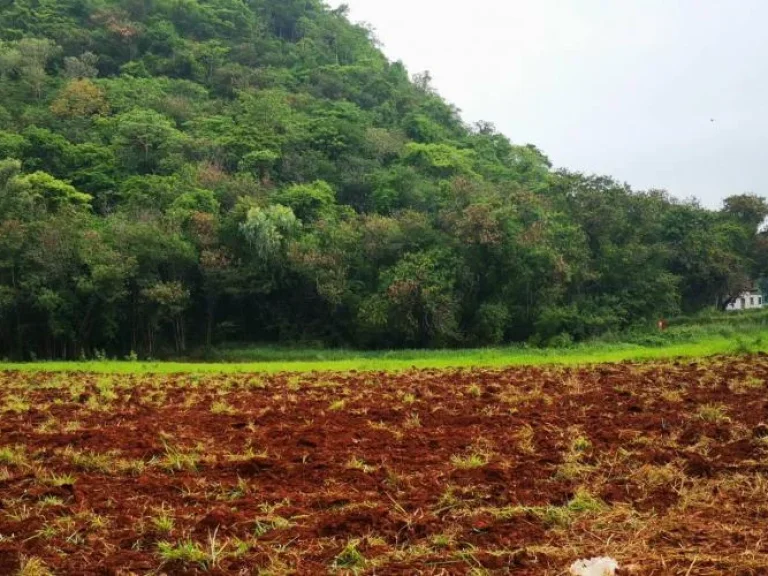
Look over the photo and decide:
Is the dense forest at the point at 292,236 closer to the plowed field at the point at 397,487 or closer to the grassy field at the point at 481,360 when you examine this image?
the grassy field at the point at 481,360

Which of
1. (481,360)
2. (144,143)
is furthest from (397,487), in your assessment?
(144,143)

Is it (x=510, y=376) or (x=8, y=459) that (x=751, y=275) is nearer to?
(x=510, y=376)

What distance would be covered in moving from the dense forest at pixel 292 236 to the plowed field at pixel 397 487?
93.7ft

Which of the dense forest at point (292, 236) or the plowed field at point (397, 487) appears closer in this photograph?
the plowed field at point (397, 487)

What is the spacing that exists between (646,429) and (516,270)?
3387cm

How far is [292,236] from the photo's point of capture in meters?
45.3

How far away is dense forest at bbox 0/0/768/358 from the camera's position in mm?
40406

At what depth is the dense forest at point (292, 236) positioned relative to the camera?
4041 centimetres

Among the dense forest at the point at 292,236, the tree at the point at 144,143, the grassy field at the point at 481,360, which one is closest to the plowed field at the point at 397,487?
the grassy field at the point at 481,360

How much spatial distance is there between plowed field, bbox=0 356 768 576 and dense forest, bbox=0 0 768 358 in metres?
28.6

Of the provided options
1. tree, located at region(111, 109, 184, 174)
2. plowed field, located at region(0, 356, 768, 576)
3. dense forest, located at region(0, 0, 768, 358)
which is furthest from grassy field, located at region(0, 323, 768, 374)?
tree, located at region(111, 109, 184, 174)

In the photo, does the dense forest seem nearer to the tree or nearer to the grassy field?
the tree

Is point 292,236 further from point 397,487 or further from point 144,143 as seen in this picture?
point 397,487

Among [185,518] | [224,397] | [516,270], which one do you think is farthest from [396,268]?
[185,518]
